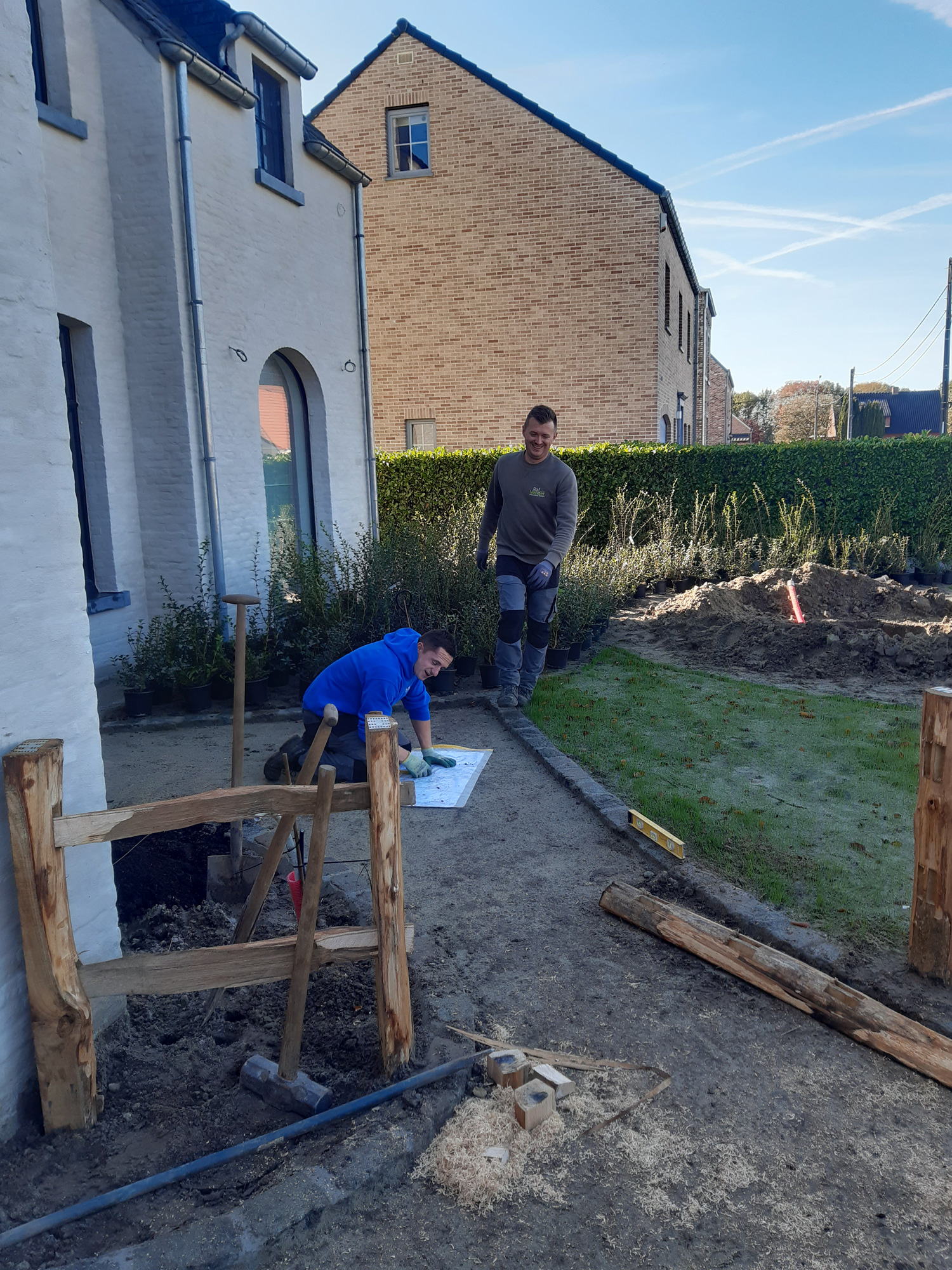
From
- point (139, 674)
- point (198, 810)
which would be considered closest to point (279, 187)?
point (139, 674)

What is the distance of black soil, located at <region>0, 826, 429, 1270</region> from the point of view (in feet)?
7.23

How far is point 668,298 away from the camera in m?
20.7

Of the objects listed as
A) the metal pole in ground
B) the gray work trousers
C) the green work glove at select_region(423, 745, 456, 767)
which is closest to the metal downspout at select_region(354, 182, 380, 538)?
the gray work trousers

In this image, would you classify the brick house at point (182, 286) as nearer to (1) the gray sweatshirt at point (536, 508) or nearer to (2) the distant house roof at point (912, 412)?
(1) the gray sweatshirt at point (536, 508)

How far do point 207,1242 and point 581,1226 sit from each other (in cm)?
89

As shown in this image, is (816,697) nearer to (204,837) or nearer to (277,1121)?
(204,837)

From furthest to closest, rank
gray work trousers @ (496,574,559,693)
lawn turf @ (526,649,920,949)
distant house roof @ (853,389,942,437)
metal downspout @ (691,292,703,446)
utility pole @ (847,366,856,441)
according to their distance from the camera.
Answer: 1. distant house roof @ (853,389,942,437)
2. utility pole @ (847,366,856,441)
3. metal downspout @ (691,292,703,446)
4. gray work trousers @ (496,574,559,693)
5. lawn turf @ (526,649,920,949)

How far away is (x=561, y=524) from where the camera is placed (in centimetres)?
702

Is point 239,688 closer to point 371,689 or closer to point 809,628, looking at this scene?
point 371,689

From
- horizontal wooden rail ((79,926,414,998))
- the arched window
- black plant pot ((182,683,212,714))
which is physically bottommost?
black plant pot ((182,683,212,714))

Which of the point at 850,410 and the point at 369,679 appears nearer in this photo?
the point at 369,679

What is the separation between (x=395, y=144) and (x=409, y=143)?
0.32 metres

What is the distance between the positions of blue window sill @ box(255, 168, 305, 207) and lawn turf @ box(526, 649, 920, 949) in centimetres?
605

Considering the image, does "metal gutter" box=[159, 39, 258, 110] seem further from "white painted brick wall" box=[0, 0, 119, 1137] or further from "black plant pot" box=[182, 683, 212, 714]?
"white painted brick wall" box=[0, 0, 119, 1137]
